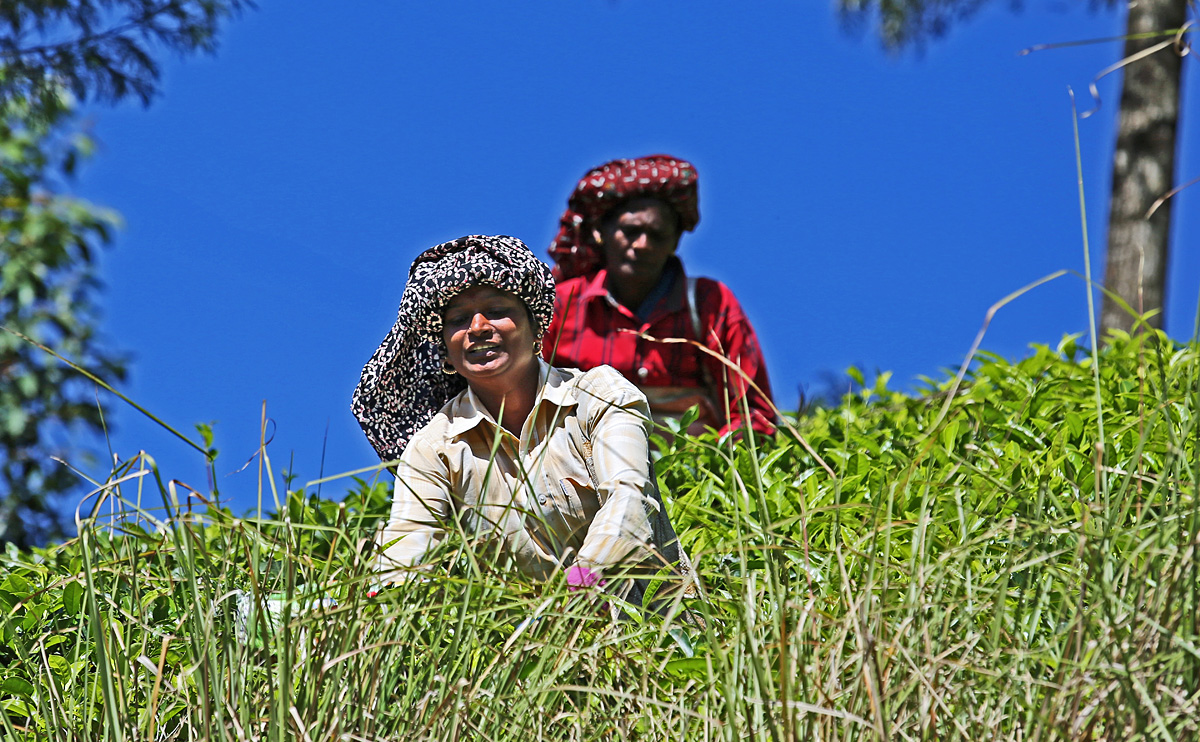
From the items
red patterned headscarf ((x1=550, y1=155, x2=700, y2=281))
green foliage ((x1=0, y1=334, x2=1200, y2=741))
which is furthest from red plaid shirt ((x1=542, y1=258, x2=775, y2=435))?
green foliage ((x1=0, y1=334, x2=1200, y2=741))

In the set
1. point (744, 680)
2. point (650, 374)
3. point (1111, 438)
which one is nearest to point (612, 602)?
point (744, 680)

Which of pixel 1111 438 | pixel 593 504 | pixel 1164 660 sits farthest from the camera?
pixel 1111 438

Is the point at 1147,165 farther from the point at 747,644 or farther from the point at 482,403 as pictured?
the point at 747,644

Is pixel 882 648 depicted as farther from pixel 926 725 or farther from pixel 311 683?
pixel 311 683

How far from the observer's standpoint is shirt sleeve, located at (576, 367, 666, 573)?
111 inches

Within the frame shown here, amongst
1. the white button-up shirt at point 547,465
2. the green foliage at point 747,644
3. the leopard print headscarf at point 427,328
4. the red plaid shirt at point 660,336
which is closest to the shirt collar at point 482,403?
the white button-up shirt at point 547,465

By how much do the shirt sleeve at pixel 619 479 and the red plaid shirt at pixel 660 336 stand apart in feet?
7.58

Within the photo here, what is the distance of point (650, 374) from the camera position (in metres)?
5.47

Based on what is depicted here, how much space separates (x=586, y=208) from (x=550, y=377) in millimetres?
2509

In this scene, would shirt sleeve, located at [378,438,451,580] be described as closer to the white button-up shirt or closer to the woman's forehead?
the white button-up shirt

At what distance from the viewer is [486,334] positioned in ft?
10.1

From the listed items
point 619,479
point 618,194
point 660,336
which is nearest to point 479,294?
point 619,479

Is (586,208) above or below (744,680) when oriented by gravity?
above

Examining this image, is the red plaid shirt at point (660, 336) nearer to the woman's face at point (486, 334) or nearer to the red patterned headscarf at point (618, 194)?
the red patterned headscarf at point (618, 194)
